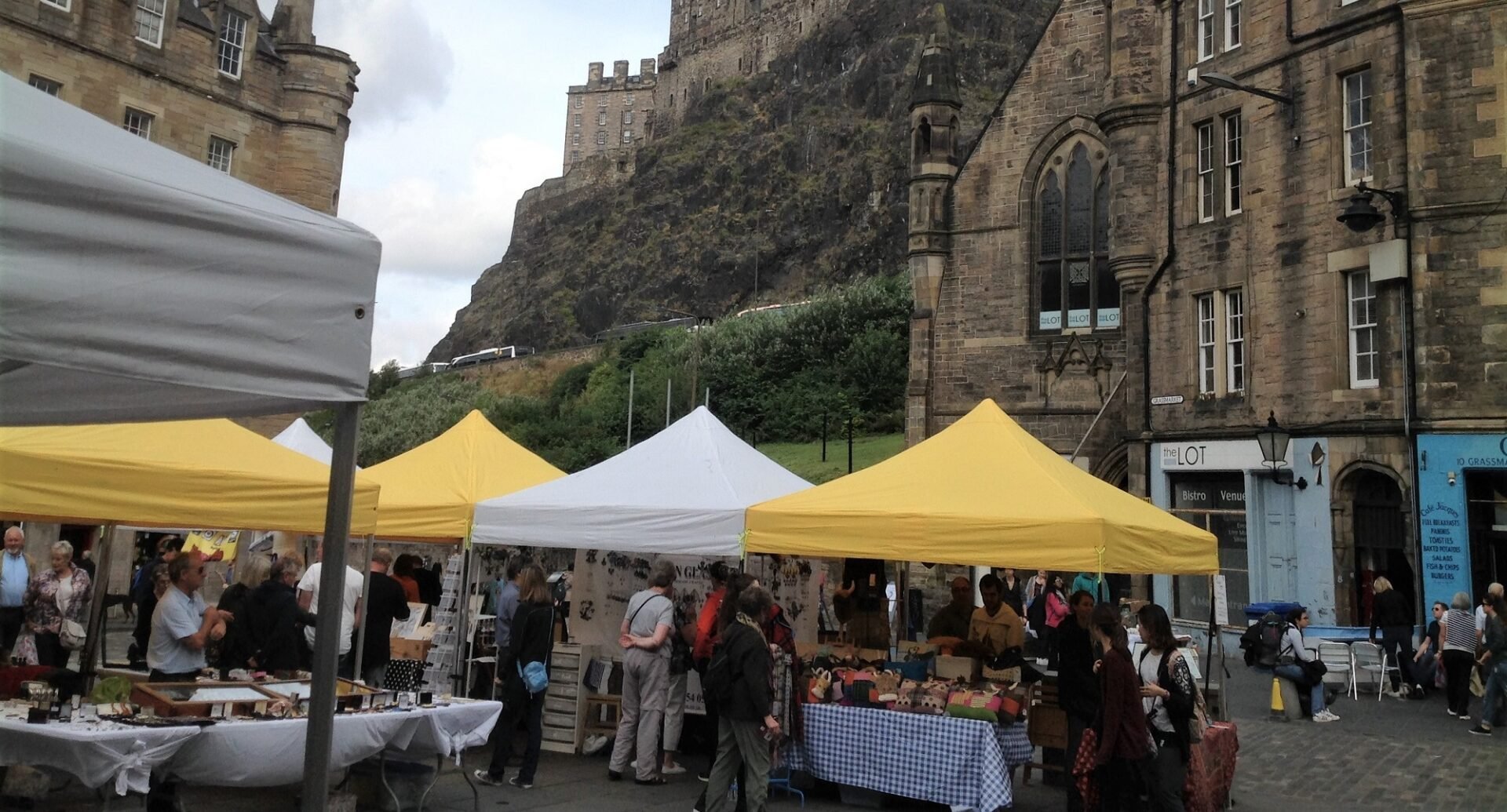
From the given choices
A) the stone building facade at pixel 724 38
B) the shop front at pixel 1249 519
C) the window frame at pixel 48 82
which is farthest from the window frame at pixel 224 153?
the stone building facade at pixel 724 38

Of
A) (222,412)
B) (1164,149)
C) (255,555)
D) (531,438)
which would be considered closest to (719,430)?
(255,555)

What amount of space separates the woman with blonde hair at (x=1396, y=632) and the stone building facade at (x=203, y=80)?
21.7m

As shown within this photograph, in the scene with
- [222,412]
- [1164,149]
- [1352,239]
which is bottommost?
[222,412]

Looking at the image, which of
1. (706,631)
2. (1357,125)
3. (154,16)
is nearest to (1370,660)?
(1357,125)

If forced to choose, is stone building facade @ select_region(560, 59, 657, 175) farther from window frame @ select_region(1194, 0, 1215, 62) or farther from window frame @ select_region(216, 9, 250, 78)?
window frame @ select_region(1194, 0, 1215, 62)

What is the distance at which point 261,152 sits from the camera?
28.4 metres

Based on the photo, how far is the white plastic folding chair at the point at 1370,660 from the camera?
1581cm

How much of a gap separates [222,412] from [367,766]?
4.73 meters

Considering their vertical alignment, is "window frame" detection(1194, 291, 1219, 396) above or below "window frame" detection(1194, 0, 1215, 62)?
below

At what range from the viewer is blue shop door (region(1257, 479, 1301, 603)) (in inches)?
771

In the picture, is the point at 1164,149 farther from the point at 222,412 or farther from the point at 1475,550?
the point at 222,412

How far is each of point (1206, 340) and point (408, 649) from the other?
16.1 metres

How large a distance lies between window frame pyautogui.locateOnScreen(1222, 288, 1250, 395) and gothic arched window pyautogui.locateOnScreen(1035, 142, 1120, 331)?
3797 mm

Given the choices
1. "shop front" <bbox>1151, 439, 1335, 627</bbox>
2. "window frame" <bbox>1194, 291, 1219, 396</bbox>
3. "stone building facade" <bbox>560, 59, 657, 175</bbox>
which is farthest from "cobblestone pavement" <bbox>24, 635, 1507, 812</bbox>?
"stone building facade" <bbox>560, 59, 657, 175</bbox>
